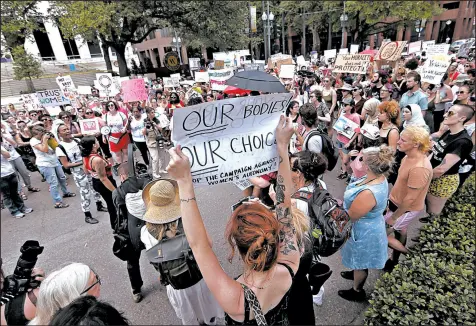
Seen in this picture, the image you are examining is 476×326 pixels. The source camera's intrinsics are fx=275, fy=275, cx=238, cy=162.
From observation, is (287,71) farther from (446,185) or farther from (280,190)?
(280,190)

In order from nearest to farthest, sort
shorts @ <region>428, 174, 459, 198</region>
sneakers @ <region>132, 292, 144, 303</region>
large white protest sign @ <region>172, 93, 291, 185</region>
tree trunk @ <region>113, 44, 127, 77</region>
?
large white protest sign @ <region>172, 93, 291, 185</region> → sneakers @ <region>132, 292, 144, 303</region> → shorts @ <region>428, 174, 459, 198</region> → tree trunk @ <region>113, 44, 127, 77</region>

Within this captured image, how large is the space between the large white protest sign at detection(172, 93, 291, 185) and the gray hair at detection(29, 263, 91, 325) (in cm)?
98

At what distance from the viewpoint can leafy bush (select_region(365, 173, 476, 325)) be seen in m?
2.15

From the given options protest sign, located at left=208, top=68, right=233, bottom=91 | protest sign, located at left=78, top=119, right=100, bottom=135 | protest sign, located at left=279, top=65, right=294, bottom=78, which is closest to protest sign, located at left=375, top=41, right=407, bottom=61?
protest sign, located at left=279, top=65, right=294, bottom=78

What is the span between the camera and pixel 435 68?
276 inches

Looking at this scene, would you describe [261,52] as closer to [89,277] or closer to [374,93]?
[374,93]

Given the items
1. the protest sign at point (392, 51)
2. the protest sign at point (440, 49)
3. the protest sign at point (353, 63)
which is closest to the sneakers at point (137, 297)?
the protest sign at point (353, 63)

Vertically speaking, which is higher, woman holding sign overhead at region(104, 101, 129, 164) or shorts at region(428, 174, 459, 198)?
woman holding sign overhead at region(104, 101, 129, 164)

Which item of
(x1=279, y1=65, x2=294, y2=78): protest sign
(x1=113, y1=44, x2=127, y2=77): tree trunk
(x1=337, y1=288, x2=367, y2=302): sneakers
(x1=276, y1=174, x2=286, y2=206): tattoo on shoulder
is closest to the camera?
(x1=276, y1=174, x2=286, y2=206): tattoo on shoulder

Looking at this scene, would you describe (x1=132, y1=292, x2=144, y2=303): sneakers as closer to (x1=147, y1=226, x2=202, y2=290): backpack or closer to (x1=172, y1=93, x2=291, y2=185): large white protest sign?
(x1=147, y1=226, x2=202, y2=290): backpack

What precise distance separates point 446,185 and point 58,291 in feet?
14.3

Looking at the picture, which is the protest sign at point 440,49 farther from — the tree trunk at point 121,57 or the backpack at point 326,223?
the tree trunk at point 121,57

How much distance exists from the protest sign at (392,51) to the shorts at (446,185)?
30.0 ft

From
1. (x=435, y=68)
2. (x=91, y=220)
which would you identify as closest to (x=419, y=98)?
(x=435, y=68)
